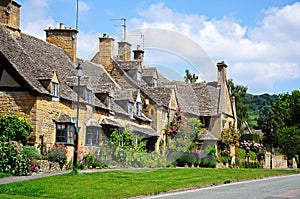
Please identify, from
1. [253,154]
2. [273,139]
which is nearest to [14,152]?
[253,154]

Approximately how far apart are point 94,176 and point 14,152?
3929mm

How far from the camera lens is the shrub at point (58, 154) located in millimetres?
28291

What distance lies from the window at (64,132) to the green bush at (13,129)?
9.66ft

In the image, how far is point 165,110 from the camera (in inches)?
1741

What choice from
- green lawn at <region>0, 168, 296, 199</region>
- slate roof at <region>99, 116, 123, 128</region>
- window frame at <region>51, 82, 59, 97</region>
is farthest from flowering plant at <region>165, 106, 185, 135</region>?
window frame at <region>51, 82, 59, 97</region>

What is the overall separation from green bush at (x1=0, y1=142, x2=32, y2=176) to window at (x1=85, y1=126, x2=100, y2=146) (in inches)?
385

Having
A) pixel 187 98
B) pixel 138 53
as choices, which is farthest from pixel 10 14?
pixel 187 98

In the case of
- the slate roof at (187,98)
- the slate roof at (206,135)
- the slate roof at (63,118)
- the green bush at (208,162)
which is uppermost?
the slate roof at (187,98)

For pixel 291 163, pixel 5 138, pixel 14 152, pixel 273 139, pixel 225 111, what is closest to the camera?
pixel 14 152

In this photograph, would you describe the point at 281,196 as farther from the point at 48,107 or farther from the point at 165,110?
the point at 165,110

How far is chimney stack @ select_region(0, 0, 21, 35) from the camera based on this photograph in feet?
100

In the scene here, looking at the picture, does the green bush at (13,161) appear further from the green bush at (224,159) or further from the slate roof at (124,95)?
the green bush at (224,159)

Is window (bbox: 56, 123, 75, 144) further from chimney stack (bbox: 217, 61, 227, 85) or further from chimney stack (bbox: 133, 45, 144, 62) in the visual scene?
chimney stack (bbox: 217, 61, 227, 85)

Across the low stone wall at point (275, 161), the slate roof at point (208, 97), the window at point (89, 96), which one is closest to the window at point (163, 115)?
the window at point (89, 96)
